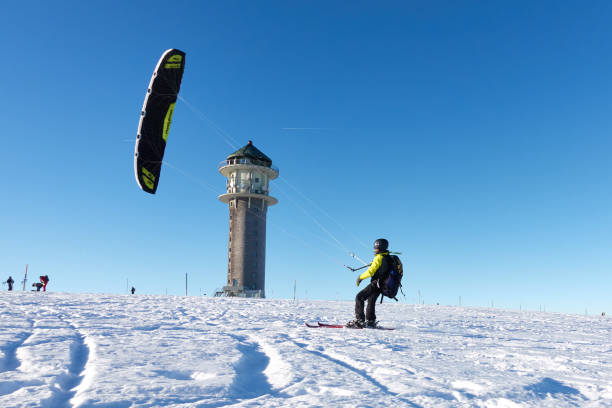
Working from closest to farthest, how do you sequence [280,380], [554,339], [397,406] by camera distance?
[397,406] < [280,380] < [554,339]

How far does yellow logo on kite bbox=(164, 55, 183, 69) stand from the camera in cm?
1668

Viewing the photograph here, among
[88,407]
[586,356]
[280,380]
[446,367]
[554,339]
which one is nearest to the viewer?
[88,407]

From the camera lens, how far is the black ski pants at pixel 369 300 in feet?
36.8

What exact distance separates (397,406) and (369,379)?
3.23ft

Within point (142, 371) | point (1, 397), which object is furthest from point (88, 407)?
point (142, 371)

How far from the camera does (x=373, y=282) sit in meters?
11.3

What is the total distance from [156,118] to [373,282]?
404 inches

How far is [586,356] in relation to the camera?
726cm

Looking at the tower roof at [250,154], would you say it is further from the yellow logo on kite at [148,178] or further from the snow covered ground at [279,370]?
the snow covered ground at [279,370]

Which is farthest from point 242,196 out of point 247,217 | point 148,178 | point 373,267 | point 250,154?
point 373,267

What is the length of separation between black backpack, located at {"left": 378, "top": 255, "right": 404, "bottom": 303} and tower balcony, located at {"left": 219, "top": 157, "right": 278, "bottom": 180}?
1429 inches

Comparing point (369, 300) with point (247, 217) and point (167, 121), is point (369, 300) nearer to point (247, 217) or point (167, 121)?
point (167, 121)

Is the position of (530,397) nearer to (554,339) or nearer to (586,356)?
(586,356)

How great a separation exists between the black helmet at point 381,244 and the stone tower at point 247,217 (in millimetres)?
33119
